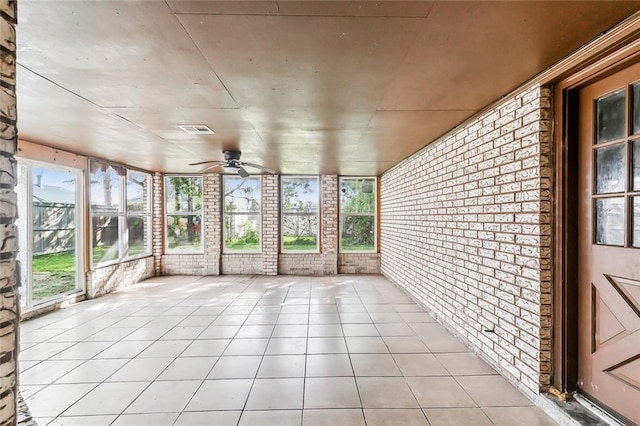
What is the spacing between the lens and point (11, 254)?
112cm

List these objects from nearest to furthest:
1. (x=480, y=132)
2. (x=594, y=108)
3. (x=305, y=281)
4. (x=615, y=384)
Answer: (x=615, y=384)
(x=594, y=108)
(x=480, y=132)
(x=305, y=281)

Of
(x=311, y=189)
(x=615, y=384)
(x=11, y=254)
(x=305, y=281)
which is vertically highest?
(x=311, y=189)

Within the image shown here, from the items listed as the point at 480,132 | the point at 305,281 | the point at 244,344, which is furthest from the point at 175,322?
the point at 480,132

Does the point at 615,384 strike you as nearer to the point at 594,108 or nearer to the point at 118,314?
the point at 594,108

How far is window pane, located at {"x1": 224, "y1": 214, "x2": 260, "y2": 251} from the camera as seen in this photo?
767 centimetres

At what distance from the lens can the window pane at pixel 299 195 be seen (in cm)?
777

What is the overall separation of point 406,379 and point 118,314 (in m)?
4.12

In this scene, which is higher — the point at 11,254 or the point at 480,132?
the point at 480,132

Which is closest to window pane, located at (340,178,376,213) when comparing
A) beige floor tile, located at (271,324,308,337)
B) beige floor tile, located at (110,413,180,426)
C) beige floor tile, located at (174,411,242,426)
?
beige floor tile, located at (271,324,308,337)

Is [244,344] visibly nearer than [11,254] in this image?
No

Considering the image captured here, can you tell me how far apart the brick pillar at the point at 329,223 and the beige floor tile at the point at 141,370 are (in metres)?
4.77

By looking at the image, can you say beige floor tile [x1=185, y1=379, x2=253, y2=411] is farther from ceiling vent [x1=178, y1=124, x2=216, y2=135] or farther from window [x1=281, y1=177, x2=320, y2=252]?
window [x1=281, y1=177, x2=320, y2=252]

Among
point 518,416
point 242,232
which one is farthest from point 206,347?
point 242,232

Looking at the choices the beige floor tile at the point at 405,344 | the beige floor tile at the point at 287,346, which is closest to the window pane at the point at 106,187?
the beige floor tile at the point at 287,346
